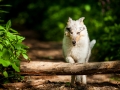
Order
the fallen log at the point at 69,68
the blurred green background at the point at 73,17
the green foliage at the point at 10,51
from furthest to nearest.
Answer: the blurred green background at the point at 73,17 < the fallen log at the point at 69,68 < the green foliage at the point at 10,51

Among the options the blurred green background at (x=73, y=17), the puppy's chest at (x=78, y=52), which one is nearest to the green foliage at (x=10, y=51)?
the puppy's chest at (x=78, y=52)

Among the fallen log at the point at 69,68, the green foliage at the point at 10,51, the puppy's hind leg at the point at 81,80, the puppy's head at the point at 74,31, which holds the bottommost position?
the puppy's hind leg at the point at 81,80

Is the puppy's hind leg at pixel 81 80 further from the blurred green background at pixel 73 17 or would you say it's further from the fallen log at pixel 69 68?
the blurred green background at pixel 73 17

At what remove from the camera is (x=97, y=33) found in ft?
31.2

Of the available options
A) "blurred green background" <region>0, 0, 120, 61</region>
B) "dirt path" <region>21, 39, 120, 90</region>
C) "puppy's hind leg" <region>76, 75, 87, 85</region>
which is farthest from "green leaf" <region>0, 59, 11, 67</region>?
"blurred green background" <region>0, 0, 120, 61</region>

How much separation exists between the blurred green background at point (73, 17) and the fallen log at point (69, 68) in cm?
252

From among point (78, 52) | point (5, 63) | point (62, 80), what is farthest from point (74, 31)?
point (62, 80)

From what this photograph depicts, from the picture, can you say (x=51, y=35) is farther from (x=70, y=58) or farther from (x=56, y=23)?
(x=70, y=58)

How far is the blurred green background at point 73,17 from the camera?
827 centimetres

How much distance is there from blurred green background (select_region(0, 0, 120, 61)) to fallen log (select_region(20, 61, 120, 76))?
2525 millimetres

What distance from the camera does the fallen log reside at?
4820 millimetres

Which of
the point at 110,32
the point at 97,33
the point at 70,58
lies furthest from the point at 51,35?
the point at 70,58

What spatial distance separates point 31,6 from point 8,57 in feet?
39.9

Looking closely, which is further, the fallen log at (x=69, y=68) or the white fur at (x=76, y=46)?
the white fur at (x=76, y=46)
